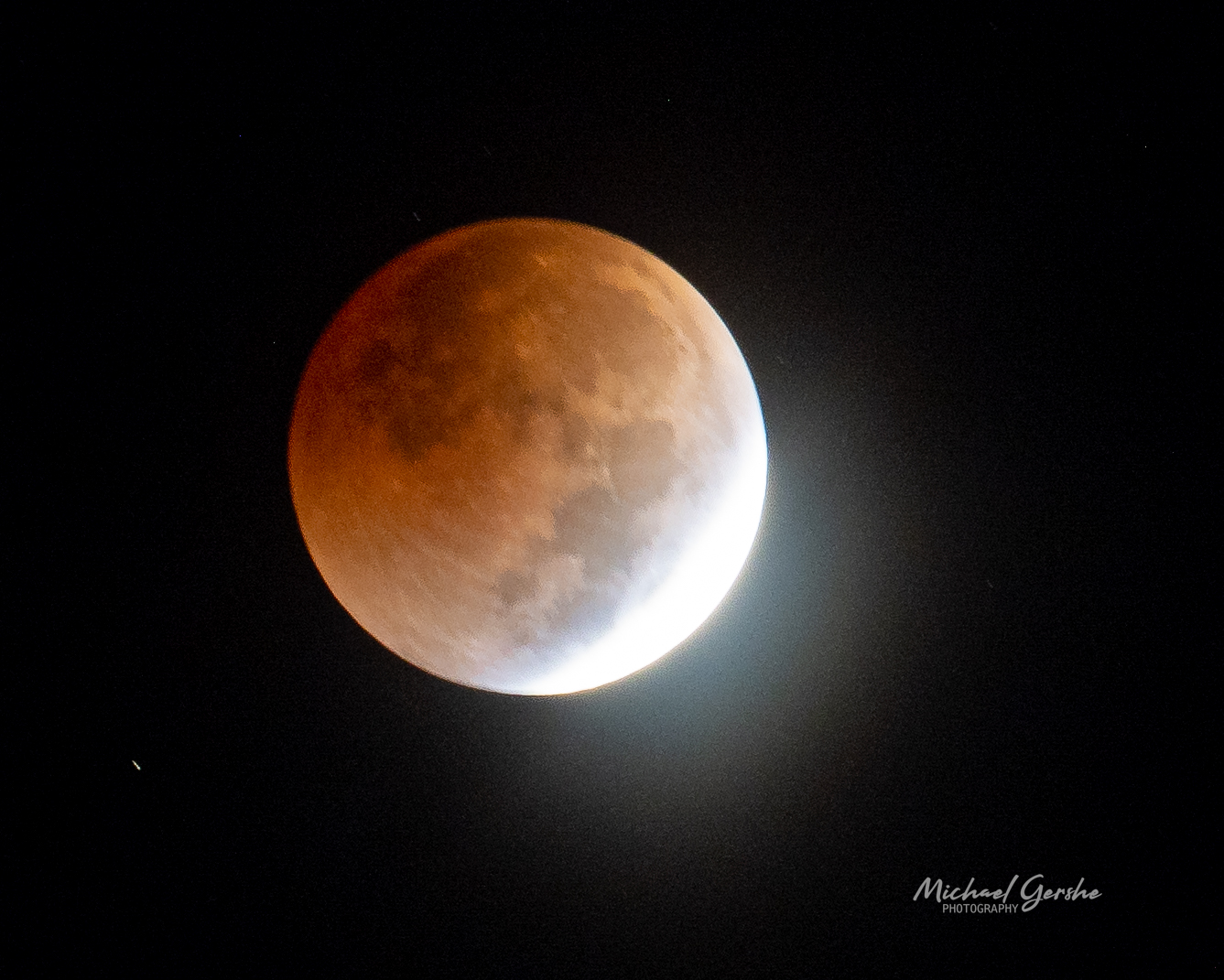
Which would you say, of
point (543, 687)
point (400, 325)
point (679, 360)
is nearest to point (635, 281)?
point (679, 360)

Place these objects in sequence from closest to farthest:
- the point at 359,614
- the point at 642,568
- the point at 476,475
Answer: the point at 476,475, the point at 642,568, the point at 359,614

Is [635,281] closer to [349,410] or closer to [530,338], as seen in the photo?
[530,338]

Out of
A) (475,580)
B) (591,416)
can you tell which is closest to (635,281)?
(591,416)

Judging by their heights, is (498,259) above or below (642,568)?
above

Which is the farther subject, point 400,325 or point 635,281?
point 635,281

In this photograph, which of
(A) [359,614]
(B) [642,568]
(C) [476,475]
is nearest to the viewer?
(C) [476,475]

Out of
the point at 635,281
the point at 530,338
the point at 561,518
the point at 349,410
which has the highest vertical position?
the point at 635,281
